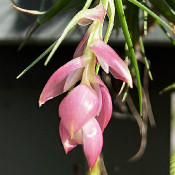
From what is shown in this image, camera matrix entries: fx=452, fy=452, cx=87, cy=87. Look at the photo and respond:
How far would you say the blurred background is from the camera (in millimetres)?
891

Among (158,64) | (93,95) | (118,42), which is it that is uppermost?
(93,95)

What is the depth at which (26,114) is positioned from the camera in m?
0.92

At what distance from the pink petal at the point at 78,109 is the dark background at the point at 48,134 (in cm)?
57

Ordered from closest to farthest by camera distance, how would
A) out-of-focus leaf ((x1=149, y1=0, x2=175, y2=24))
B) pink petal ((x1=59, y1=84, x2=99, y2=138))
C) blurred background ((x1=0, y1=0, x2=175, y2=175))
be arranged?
pink petal ((x1=59, y1=84, x2=99, y2=138))
out-of-focus leaf ((x1=149, y1=0, x2=175, y2=24))
blurred background ((x1=0, y1=0, x2=175, y2=175))

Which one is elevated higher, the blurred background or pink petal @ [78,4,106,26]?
pink petal @ [78,4,106,26]

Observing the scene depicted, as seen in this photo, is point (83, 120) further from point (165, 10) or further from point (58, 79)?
point (165, 10)

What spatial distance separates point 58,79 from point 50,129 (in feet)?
1.94

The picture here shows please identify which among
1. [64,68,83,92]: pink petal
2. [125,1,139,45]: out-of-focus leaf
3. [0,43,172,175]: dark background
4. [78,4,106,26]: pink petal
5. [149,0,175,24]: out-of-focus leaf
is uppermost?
[78,4,106,26]: pink petal

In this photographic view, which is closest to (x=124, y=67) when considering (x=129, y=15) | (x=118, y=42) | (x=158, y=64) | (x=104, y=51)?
(x=104, y=51)

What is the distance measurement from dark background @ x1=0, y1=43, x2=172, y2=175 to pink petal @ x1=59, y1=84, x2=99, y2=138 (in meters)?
0.57

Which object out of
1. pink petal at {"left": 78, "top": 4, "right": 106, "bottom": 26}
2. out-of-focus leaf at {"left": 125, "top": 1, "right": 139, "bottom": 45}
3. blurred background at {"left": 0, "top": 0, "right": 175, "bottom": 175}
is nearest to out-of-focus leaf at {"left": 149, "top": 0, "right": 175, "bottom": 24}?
out-of-focus leaf at {"left": 125, "top": 1, "right": 139, "bottom": 45}

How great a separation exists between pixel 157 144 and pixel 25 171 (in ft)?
0.91

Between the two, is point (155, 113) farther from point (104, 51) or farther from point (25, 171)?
point (104, 51)

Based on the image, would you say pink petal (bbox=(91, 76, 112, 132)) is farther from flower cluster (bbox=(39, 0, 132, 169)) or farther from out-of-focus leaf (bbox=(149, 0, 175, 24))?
out-of-focus leaf (bbox=(149, 0, 175, 24))
